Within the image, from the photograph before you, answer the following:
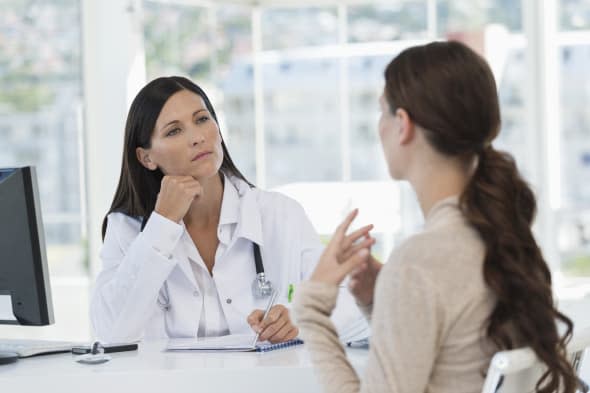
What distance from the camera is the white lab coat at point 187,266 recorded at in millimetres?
2461

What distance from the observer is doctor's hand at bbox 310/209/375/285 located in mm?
1604

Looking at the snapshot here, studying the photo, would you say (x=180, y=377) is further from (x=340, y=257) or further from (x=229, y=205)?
(x=229, y=205)

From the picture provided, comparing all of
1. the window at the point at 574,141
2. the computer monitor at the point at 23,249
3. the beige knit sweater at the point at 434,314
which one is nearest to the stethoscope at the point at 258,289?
the computer monitor at the point at 23,249

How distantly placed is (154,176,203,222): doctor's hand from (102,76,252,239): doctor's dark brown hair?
17 cm

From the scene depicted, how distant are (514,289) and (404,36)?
4.73 m

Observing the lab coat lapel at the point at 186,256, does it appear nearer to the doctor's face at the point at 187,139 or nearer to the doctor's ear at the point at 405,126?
the doctor's face at the point at 187,139

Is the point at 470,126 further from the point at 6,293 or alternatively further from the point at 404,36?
the point at 404,36

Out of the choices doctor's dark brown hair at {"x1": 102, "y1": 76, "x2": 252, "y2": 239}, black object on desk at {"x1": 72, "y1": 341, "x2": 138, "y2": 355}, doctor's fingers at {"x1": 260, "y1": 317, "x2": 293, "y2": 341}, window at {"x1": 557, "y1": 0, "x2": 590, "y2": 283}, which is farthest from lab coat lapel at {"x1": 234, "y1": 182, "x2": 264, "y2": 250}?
window at {"x1": 557, "y1": 0, "x2": 590, "y2": 283}

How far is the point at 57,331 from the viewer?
16.7 feet

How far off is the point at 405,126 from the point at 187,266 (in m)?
1.18

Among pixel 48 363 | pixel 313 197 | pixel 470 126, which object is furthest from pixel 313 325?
pixel 313 197

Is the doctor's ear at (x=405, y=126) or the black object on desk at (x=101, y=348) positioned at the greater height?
the doctor's ear at (x=405, y=126)

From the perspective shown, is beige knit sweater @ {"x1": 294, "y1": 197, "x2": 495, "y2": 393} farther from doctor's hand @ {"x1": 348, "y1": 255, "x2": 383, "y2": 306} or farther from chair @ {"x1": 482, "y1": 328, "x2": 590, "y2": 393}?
doctor's hand @ {"x1": 348, "y1": 255, "x2": 383, "y2": 306}

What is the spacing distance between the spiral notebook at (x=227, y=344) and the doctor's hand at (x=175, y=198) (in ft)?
1.07
